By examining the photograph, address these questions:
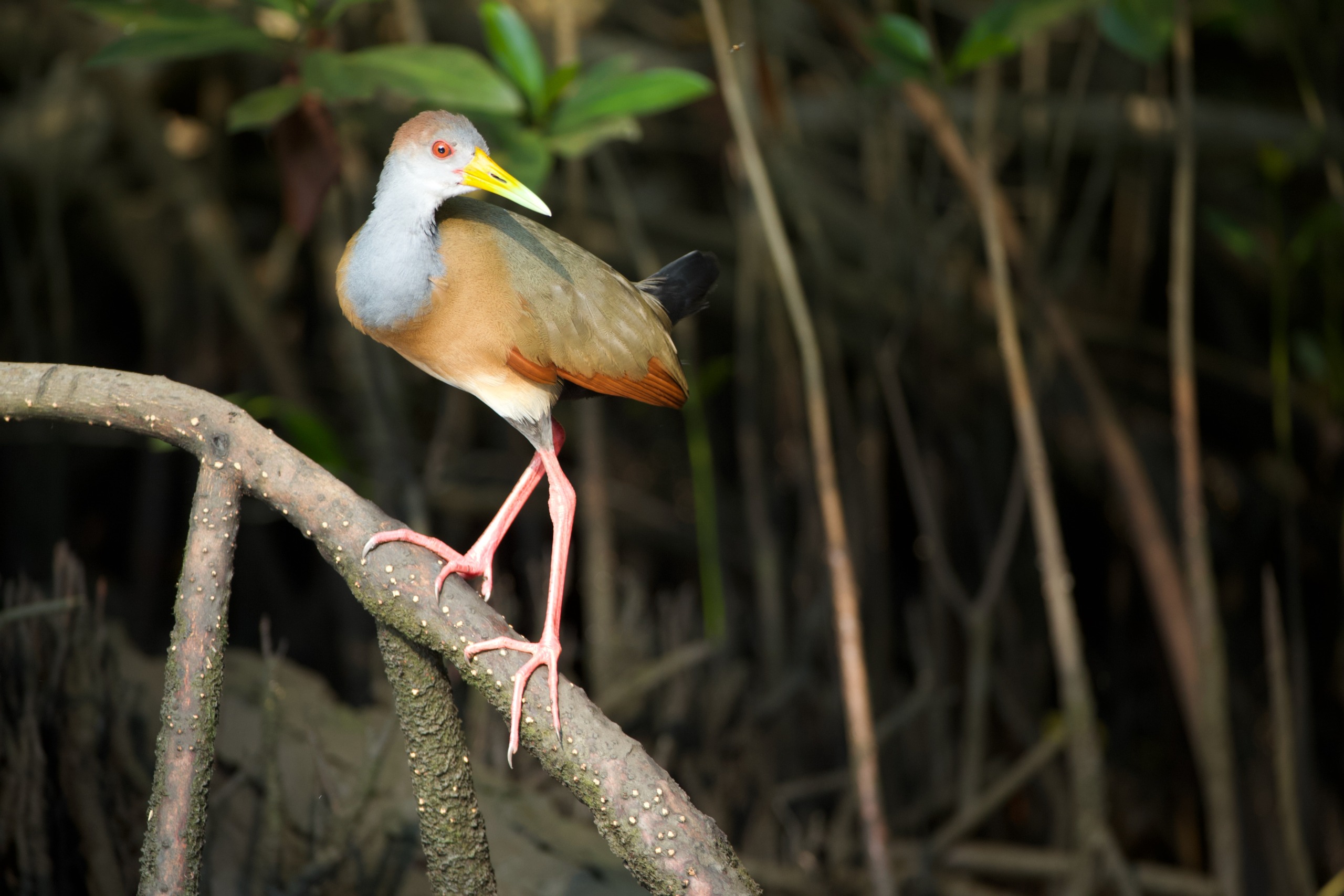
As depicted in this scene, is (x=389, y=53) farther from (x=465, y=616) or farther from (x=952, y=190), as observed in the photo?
(x=952, y=190)

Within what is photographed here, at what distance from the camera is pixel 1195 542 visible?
232 cm

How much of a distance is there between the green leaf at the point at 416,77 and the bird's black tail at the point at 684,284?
0.91 feet

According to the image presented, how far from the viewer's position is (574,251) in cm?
122

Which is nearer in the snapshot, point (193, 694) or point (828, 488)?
point (193, 694)

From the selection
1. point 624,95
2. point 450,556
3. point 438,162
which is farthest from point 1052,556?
point 438,162

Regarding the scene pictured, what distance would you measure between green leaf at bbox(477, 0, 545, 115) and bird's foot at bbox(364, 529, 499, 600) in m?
0.63

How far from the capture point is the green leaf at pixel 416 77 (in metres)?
1.42

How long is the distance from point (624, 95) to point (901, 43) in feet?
1.77

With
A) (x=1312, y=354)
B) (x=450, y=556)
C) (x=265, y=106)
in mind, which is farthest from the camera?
(x=1312, y=354)

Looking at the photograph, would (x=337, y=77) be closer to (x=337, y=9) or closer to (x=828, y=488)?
(x=337, y=9)

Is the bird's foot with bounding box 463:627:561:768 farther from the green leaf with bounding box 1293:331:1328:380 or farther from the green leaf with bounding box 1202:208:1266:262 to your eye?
the green leaf with bounding box 1293:331:1328:380

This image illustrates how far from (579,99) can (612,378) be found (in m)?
0.51

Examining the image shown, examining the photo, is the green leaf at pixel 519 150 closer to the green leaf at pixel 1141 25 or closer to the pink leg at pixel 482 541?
the pink leg at pixel 482 541

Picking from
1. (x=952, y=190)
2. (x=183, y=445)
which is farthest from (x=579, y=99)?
(x=952, y=190)
